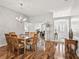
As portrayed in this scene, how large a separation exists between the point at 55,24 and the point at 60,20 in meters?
0.56

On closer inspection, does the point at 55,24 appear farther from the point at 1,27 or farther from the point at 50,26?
the point at 1,27

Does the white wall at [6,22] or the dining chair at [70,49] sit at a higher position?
the white wall at [6,22]

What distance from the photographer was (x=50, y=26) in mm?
8633

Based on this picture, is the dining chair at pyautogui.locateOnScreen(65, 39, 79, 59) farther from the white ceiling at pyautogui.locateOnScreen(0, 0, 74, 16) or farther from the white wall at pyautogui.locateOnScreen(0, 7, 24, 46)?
the white wall at pyautogui.locateOnScreen(0, 7, 24, 46)

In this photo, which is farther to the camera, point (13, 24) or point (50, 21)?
point (50, 21)

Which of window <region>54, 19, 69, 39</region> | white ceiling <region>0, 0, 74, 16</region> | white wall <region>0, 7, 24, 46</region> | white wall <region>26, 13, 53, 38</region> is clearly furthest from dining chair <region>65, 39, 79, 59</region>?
white wall <region>26, 13, 53, 38</region>

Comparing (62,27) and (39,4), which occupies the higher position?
(39,4)

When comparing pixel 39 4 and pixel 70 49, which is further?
pixel 39 4

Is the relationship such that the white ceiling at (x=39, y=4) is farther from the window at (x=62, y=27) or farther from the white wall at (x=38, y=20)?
the white wall at (x=38, y=20)

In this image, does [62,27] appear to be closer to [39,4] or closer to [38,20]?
[38,20]

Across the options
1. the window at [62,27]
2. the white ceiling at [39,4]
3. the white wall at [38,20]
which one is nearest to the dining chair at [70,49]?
the white ceiling at [39,4]

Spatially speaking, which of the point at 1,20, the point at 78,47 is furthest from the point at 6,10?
the point at 78,47

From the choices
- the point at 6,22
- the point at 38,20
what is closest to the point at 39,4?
the point at 6,22

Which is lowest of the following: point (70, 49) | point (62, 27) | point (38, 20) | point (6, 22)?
point (70, 49)
